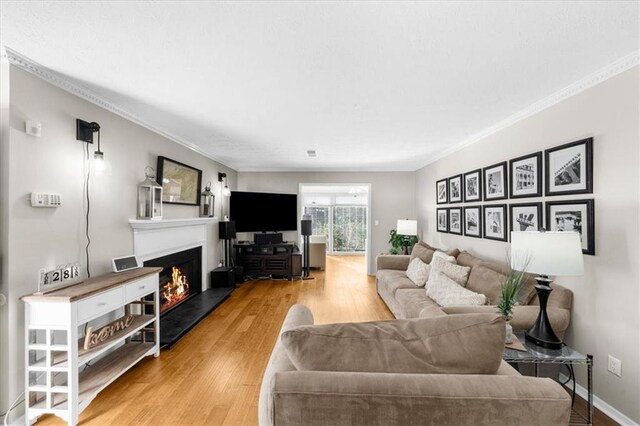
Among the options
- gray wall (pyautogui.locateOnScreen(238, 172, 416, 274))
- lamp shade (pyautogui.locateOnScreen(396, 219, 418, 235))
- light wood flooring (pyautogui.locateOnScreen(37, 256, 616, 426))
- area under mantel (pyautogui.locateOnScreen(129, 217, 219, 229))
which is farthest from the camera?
gray wall (pyautogui.locateOnScreen(238, 172, 416, 274))

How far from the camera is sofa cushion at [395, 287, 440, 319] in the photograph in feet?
8.55

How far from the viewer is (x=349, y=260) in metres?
7.90

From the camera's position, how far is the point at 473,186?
350cm

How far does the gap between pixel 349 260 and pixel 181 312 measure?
518 cm

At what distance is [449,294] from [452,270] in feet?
1.77

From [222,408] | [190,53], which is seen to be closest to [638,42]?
[190,53]

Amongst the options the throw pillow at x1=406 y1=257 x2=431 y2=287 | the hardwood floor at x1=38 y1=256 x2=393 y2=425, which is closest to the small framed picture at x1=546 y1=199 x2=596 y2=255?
the throw pillow at x1=406 y1=257 x2=431 y2=287

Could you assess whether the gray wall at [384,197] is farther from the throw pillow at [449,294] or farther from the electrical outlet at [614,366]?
the electrical outlet at [614,366]

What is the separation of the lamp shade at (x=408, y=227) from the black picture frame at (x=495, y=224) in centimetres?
148

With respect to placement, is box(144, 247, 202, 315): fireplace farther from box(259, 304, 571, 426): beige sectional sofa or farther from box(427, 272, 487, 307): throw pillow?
box(427, 272, 487, 307): throw pillow

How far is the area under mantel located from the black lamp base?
138 inches

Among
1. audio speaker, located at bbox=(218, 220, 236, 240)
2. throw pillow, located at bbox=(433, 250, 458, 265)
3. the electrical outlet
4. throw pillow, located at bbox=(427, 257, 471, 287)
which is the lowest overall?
the electrical outlet

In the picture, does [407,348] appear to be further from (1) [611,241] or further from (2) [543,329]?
(1) [611,241]

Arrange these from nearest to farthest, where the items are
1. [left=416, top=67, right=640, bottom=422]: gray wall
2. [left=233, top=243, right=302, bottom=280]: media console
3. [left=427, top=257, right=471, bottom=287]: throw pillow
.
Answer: [left=416, top=67, right=640, bottom=422]: gray wall
[left=427, top=257, right=471, bottom=287]: throw pillow
[left=233, top=243, right=302, bottom=280]: media console
